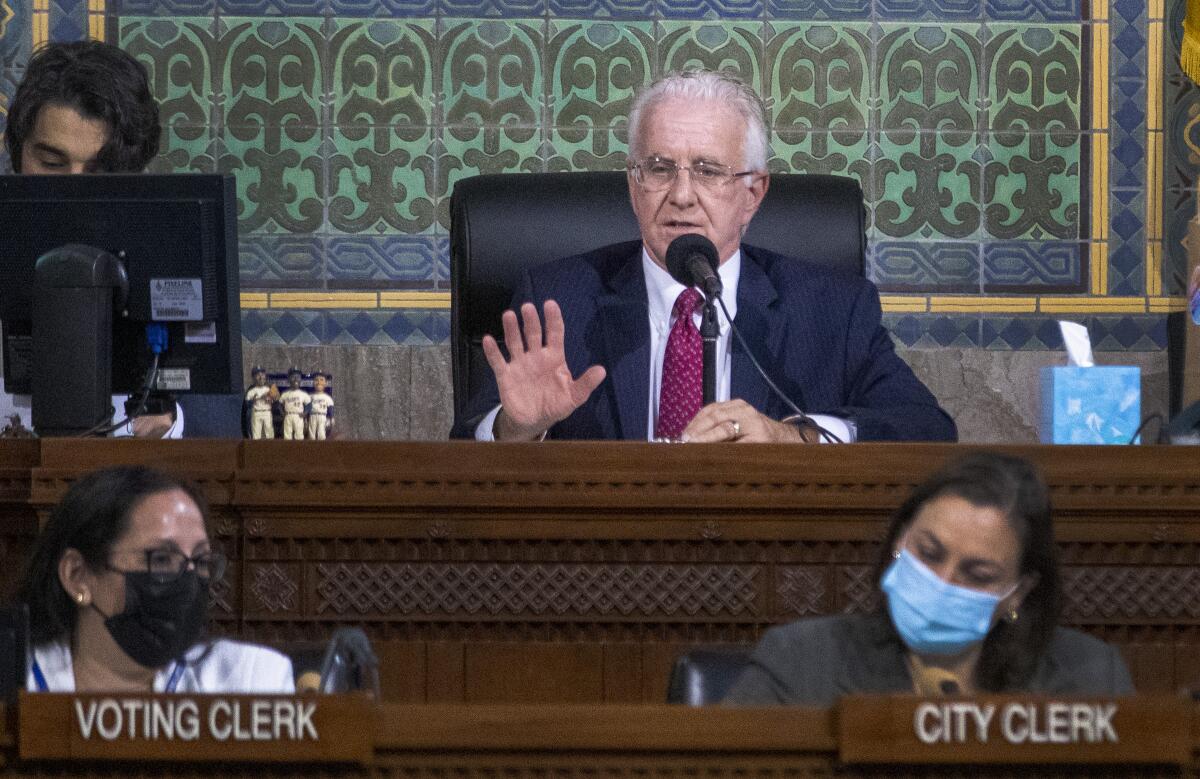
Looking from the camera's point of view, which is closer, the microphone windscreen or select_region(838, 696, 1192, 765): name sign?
select_region(838, 696, 1192, 765): name sign

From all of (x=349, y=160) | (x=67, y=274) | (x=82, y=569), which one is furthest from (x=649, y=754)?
(x=349, y=160)

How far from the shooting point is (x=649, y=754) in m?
1.40

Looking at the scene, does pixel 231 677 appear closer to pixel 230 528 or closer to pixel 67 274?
pixel 230 528

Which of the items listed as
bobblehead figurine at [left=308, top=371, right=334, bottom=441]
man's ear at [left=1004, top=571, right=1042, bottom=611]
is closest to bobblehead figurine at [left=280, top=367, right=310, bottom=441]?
bobblehead figurine at [left=308, top=371, right=334, bottom=441]

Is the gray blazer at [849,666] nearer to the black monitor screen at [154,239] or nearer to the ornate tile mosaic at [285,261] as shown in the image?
the black monitor screen at [154,239]

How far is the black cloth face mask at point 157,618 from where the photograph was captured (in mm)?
2154

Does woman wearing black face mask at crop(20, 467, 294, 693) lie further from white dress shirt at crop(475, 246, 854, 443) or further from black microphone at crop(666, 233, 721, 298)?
white dress shirt at crop(475, 246, 854, 443)

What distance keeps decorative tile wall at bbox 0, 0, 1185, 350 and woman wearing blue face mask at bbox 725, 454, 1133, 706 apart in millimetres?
2884

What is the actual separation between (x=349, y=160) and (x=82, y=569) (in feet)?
→ 9.44

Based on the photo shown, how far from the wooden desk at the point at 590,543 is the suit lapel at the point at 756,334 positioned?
69 centimetres

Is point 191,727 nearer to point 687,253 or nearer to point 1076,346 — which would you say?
point 687,253

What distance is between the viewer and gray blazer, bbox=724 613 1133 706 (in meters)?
2.04

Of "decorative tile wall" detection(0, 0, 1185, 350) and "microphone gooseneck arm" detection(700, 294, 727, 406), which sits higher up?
"decorative tile wall" detection(0, 0, 1185, 350)

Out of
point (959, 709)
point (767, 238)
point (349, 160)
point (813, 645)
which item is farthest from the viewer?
point (349, 160)
